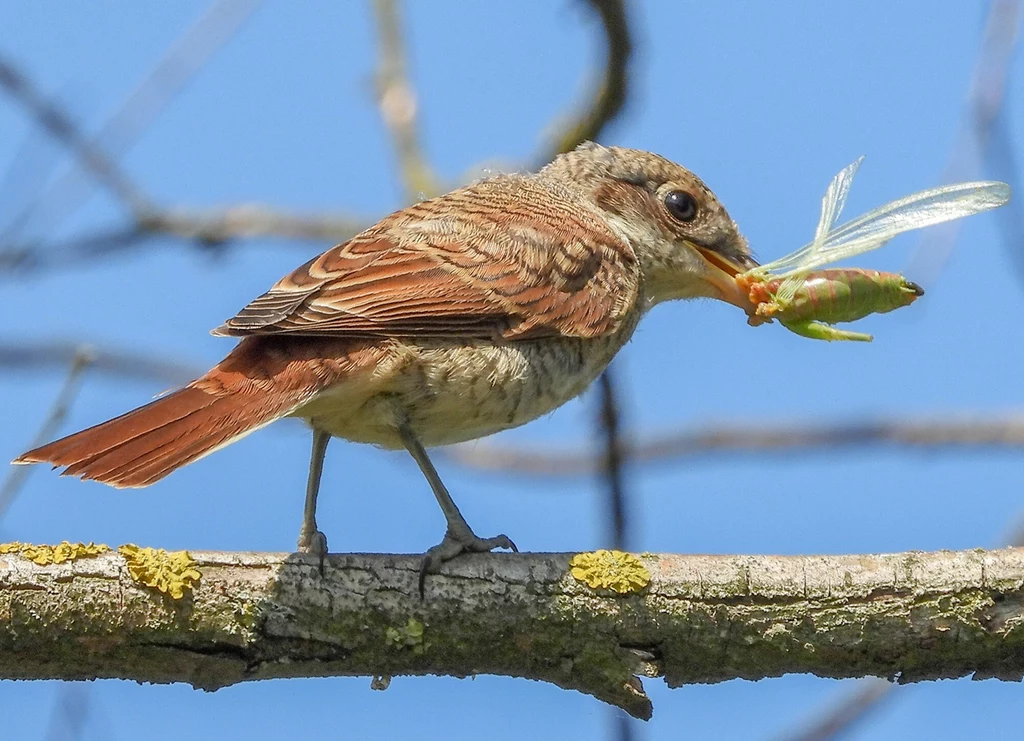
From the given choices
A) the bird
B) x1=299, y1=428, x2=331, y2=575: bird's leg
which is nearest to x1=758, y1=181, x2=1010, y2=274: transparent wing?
the bird

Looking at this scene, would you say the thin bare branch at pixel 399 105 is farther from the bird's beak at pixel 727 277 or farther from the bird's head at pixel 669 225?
the bird's beak at pixel 727 277

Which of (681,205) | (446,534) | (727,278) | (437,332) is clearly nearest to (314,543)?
(446,534)

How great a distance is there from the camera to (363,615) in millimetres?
3430

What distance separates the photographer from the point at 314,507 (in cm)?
422

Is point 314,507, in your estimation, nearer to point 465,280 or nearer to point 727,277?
point 465,280

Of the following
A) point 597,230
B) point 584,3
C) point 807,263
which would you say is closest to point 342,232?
point 597,230

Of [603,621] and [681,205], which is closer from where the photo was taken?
[603,621]

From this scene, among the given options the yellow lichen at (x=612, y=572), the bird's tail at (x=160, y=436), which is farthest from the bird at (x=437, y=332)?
the yellow lichen at (x=612, y=572)

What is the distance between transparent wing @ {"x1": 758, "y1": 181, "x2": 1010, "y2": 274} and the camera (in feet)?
13.6

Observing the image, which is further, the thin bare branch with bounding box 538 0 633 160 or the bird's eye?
the bird's eye

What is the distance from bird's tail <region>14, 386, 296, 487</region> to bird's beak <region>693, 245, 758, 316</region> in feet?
6.79

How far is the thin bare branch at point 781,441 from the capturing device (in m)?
5.73

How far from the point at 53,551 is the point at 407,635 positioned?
933mm

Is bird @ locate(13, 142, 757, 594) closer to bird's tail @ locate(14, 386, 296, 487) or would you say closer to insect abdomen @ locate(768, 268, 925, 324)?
bird's tail @ locate(14, 386, 296, 487)
